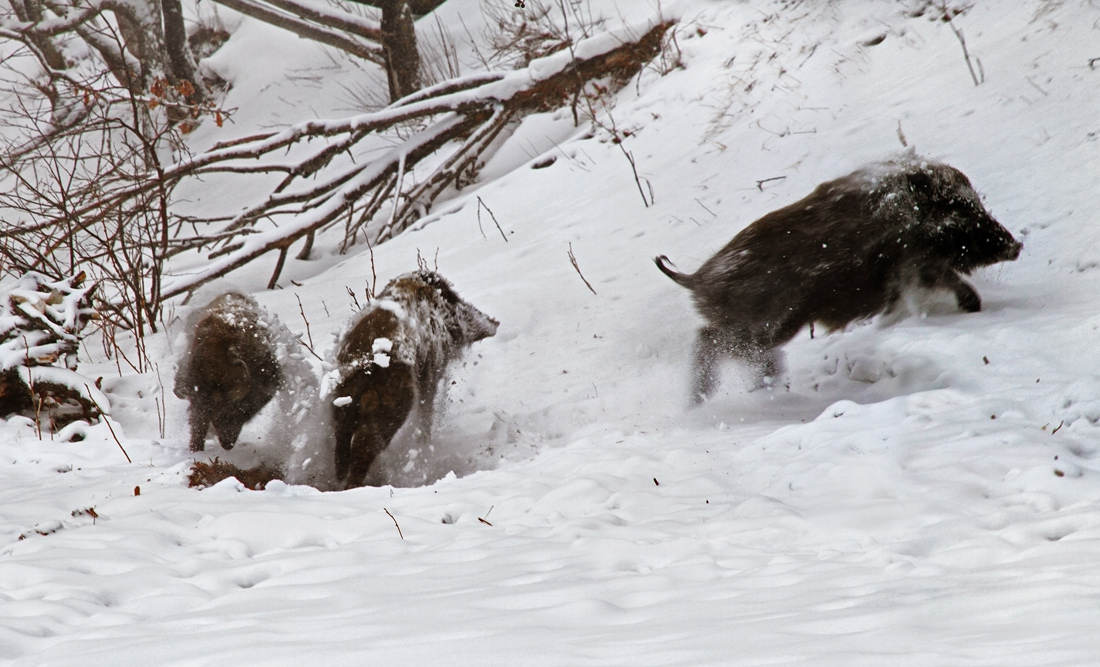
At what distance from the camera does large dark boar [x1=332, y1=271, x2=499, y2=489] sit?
3862mm

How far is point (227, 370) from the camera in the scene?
161 inches

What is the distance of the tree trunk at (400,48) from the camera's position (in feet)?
37.9

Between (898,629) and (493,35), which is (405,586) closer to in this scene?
(898,629)

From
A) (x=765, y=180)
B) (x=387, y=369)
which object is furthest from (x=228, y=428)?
(x=765, y=180)

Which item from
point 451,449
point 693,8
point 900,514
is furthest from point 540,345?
Result: point 693,8

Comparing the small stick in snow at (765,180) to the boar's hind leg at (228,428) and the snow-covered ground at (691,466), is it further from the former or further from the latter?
the boar's hind leg at (228,428)

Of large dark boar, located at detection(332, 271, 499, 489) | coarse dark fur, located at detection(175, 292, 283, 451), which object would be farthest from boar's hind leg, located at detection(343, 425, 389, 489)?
coarse dark fur, located at detection(175, 292, 283, 451)

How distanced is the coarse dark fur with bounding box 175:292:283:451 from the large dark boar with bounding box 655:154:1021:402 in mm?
2311

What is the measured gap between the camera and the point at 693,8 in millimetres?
9336

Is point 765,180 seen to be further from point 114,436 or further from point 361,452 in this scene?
point 114,436

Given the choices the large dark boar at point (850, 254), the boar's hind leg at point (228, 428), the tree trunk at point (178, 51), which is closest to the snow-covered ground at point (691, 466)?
the boar's hind leg at point (228, 428)

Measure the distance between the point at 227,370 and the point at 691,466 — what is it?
259 cm

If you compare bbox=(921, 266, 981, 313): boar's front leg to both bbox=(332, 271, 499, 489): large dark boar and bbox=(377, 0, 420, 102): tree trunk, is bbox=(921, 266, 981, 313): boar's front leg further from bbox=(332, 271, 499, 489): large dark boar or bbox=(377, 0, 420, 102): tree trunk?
bbox=(377, 0, 420, 102): tree trunk

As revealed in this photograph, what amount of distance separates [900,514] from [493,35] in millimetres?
10803
